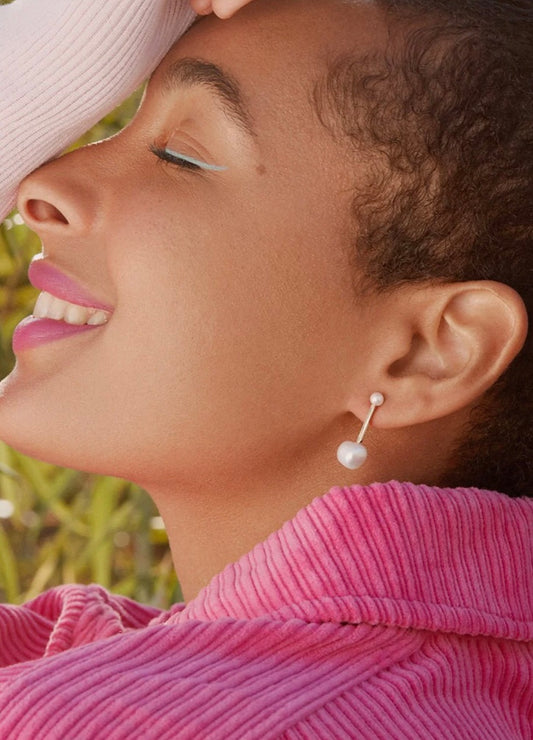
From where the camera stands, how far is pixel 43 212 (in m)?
1.30

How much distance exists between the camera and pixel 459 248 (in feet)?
4.04

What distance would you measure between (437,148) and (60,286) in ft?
1.33

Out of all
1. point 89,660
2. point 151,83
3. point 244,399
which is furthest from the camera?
point 151,83

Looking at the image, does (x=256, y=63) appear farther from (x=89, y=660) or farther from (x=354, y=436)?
(x=89, y=660)

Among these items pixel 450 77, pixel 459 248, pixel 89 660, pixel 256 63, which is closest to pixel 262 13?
pixel 256 63

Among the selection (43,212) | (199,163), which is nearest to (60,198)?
(43,212)

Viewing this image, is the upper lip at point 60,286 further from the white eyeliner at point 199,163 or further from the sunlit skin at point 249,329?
the white eyeliner at point 199,163

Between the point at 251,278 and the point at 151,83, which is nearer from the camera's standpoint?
the point at 251,278

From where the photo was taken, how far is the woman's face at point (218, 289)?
119 cm

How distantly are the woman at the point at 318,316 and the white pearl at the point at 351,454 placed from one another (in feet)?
0.05

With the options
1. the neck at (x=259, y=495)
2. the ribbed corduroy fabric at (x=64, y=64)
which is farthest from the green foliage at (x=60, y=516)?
the neck at (x=259, y=495)

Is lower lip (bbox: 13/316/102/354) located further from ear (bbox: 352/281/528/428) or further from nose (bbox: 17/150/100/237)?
ear (bbox: 352/281/528/428)

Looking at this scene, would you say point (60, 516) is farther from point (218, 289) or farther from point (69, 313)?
point (218, 289)

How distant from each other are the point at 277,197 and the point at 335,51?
0.17 metres
